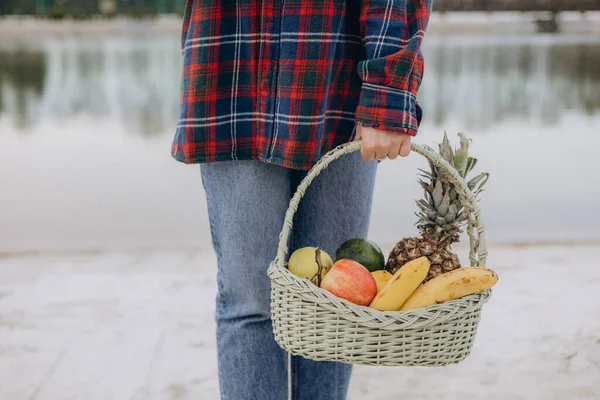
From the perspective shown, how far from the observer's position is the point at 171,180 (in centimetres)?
462

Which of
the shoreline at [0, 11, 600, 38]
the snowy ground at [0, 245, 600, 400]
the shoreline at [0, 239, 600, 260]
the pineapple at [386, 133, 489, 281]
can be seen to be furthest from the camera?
the shoreline at [0, 11, 600, 38]

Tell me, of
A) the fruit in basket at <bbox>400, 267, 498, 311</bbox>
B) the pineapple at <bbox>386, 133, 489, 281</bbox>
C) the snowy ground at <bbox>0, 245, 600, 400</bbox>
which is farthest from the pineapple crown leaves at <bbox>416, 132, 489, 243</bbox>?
the snowy ground at <bbox>0, 245, 600, 400</bbox>

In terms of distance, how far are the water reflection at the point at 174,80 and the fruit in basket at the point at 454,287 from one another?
18.3 ft

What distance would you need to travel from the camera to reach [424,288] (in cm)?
113

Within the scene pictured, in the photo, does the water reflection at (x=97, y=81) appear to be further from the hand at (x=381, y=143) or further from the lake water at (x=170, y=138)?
the hand at (x=381, y=143)

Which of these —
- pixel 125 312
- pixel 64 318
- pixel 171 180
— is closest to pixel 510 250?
pixel 125 312

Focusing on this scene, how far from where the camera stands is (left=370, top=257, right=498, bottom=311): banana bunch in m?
1.11

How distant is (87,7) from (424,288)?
286 inches

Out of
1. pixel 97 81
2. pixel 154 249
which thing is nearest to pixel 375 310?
pixel 154 249

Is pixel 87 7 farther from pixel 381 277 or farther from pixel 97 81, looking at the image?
pixel 381 277

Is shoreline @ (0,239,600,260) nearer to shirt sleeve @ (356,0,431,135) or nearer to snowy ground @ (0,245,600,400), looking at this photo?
snowy ground @ (0,245,600,400)

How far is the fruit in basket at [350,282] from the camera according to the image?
1102 millimetres

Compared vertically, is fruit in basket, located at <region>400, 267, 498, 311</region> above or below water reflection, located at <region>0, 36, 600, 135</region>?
above

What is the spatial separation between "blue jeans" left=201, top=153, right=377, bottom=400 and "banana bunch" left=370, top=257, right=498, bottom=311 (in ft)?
0.79
